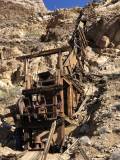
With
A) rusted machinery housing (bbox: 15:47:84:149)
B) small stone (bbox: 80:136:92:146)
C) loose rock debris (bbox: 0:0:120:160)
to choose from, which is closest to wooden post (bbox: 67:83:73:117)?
rusted machinery housing (bbox: 15:47:84:149)

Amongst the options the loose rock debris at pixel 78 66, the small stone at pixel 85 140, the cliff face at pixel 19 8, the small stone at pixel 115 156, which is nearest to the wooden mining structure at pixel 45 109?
the loose rock debris at pixel 78 66

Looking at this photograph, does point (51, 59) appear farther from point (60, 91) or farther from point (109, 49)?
point (60, 91)

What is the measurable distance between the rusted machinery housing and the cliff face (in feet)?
51.6

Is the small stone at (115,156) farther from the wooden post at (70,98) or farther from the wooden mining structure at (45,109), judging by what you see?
the wooden post at (70,98)

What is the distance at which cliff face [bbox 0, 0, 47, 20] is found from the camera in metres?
38.8

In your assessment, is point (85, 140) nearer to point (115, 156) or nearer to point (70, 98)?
point (115, 156)

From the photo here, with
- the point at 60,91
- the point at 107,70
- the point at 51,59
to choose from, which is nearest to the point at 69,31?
the point at 51,59

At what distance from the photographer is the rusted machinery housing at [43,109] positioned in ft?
70.4

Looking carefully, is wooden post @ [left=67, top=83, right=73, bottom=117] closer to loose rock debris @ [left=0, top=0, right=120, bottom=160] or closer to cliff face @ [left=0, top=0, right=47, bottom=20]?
loose rock debris @ [left=0, top=0, right=120, bottom=160]

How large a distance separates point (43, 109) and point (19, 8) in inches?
742

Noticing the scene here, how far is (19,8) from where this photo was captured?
39531mm

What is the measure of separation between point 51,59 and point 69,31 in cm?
398

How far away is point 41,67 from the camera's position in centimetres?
3056

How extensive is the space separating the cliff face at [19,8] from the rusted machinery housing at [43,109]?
15.7 meters
